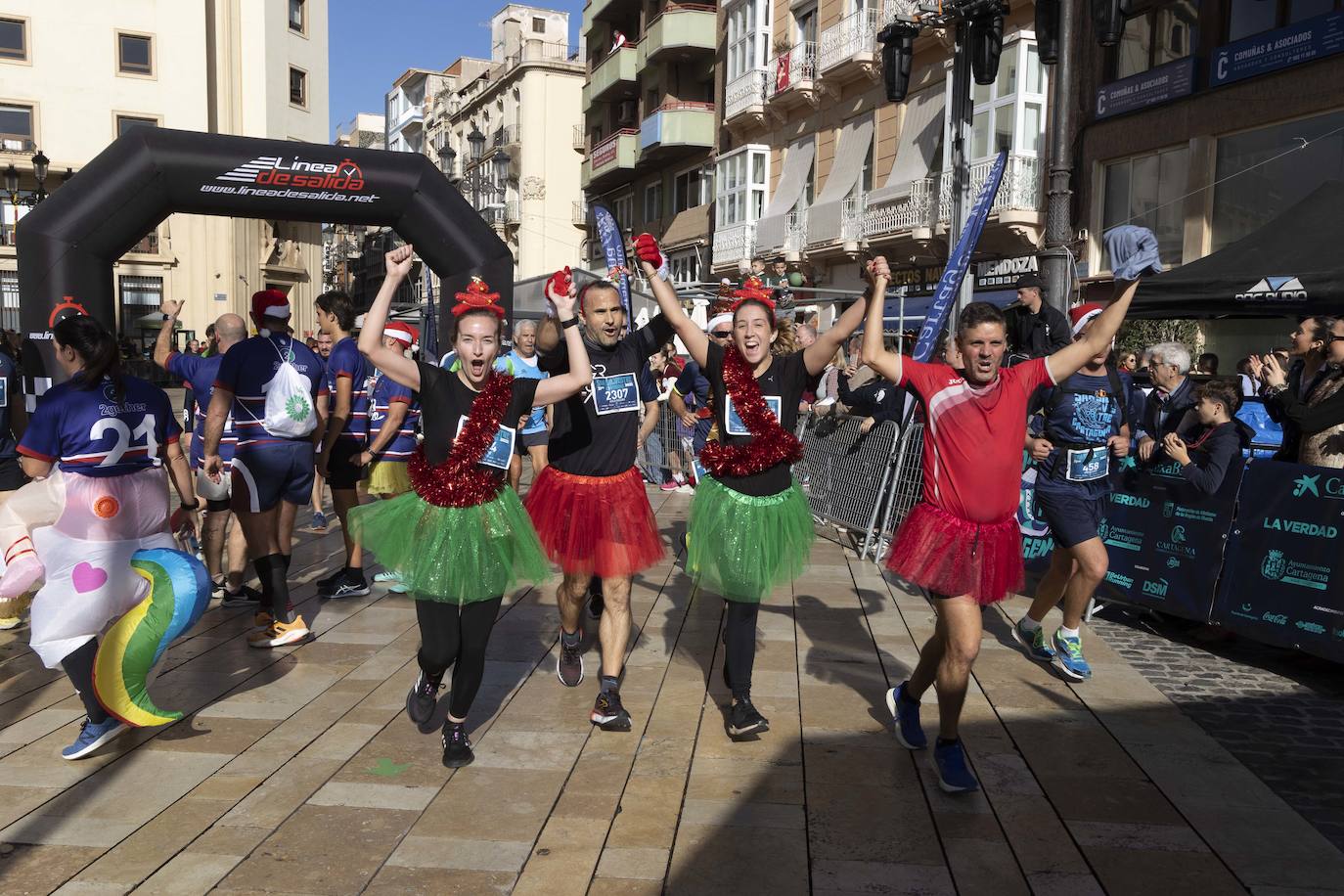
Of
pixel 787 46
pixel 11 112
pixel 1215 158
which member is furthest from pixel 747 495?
pixel 11 112

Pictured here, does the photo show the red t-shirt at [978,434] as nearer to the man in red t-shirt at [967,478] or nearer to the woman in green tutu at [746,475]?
the man in red t-shirt at [967,478]

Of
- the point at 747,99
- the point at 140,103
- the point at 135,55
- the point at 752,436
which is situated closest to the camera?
the point at 752,436

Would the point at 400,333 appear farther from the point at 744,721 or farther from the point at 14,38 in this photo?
the point at 14,38

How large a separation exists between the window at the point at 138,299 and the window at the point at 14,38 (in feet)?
28.9

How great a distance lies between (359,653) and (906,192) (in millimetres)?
19037

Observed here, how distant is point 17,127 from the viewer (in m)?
39.0

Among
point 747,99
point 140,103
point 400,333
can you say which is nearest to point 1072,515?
point 400,333

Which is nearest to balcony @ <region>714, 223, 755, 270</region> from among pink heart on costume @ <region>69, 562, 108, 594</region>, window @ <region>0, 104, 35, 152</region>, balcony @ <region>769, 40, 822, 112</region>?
balcony @ <region>769, 40, 822, 112</region>

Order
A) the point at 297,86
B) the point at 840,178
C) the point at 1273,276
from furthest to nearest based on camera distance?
the point at 297,86 < the point at 840,178 < the point at 1273,276

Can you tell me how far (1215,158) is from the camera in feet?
56.5

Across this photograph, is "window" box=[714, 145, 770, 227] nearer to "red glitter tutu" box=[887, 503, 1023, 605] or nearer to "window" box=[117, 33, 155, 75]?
"window" box=[117, 33, 155, 75]

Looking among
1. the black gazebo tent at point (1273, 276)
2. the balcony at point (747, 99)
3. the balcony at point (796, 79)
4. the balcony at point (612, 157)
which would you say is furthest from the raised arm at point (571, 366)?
the balcony at point (612, 157)

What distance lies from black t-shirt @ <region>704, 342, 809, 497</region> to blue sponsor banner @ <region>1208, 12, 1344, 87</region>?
13.8 metres

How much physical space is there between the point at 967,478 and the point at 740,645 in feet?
4.27
